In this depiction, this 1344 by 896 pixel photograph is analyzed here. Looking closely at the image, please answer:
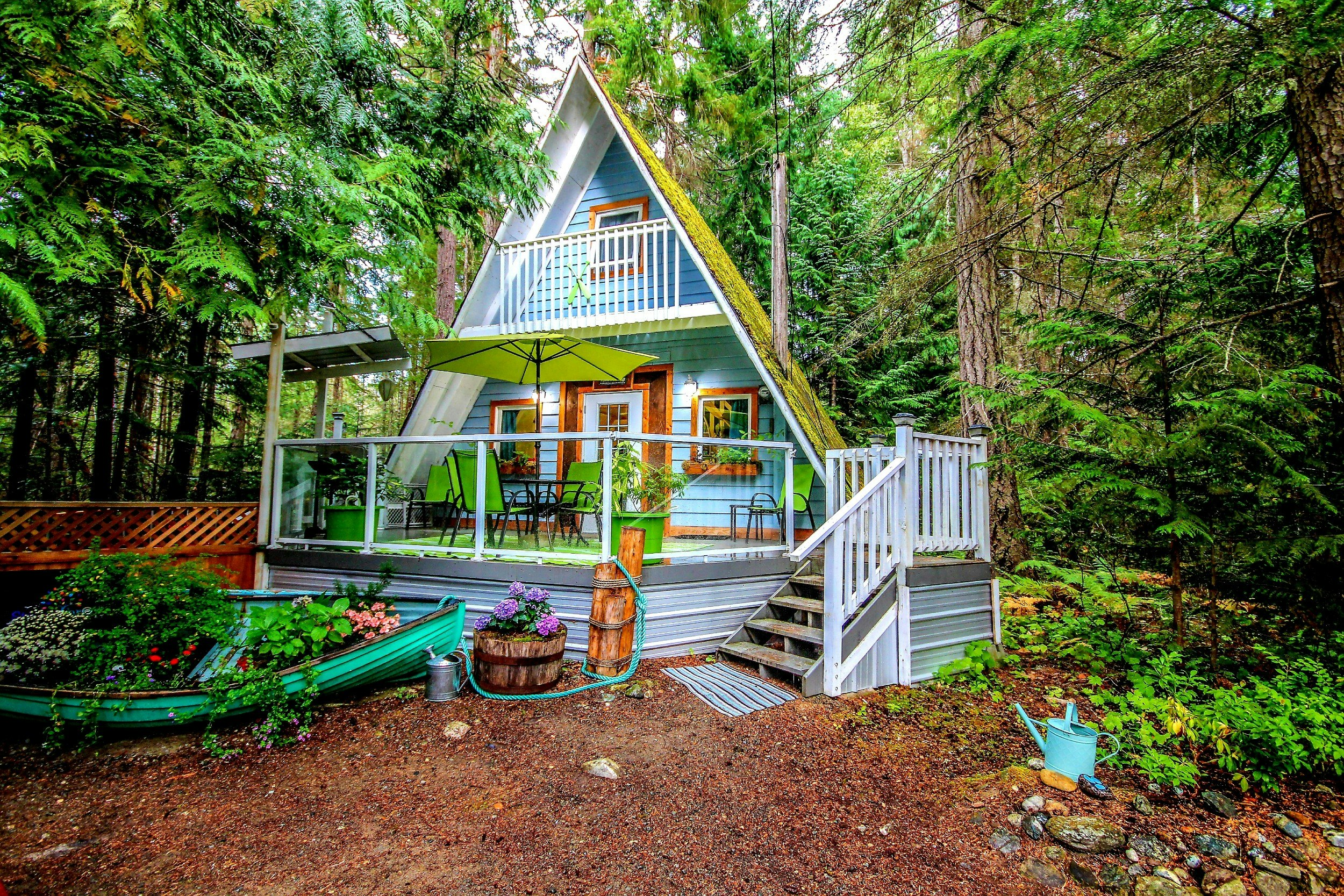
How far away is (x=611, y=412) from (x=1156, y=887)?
738 centimetres

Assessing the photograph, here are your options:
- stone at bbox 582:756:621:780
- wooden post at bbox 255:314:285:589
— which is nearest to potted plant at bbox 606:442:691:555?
stone at bbox 582:756:621:780

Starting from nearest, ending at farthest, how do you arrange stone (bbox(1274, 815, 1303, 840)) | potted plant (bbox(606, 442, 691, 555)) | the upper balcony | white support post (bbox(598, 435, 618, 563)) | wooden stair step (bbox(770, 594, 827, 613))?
stone (bbox(1274, 815, 1303, 840)), white support post (bbox(598, 435, 618, 563)), wooden stair step (bbox(770, 594, 827, 613)), potted plant (bbox(606, 442, 691, 555)), the upper balcony

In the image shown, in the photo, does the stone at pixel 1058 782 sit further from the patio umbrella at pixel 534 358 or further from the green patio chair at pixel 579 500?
the patio umbrella at pixel 534 358

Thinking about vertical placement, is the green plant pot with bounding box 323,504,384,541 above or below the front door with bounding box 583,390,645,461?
below

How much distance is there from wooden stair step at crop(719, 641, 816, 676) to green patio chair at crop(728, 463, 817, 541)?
5.42ft

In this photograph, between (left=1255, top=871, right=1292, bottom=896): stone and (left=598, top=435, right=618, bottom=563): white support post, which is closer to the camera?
(left=1255, top=871, right=1292, bottom=896): stone

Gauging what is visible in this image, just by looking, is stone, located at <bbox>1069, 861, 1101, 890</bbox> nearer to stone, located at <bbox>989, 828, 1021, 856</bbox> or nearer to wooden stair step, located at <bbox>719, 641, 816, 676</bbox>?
stone, located at <bbox>989, 828, 1021, 856</bbox>

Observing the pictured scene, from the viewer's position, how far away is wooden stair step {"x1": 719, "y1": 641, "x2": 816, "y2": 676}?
4.45 m

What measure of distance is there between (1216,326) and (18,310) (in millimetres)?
7960

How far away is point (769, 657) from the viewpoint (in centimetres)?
470

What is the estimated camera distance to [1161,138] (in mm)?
4641

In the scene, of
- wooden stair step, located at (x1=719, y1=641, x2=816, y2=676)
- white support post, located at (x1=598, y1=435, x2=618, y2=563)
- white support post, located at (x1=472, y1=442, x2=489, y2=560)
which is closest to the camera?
wooden stair step, located at (x1=719, y1=641, x2=816, y2=676)

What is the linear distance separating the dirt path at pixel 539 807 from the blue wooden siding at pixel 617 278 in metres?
5.29

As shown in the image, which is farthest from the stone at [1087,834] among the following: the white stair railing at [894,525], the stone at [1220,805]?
the white stair railing at [894,525]
